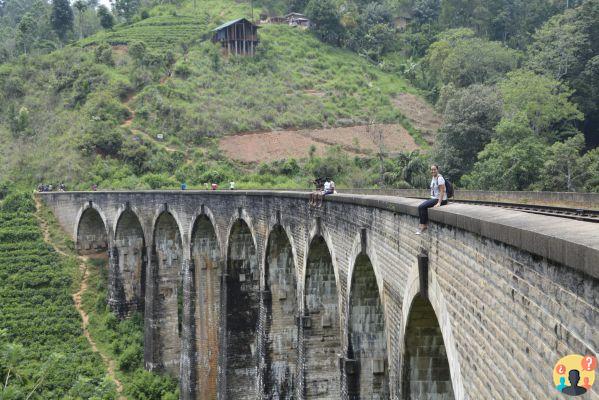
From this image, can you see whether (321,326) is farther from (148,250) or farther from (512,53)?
(512,53)

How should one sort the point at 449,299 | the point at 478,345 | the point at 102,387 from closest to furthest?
the point at 478,345 → the point at 449,299 → the point at 102,387

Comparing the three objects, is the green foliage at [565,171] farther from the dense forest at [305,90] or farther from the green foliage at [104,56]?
the green foliage at [104,56]

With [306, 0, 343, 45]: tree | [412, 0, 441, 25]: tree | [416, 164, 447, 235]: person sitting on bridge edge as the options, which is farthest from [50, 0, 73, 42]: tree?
[416, 164, 447, 235]: person sitting on bridge edge

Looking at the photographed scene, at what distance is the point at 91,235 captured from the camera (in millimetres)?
40500

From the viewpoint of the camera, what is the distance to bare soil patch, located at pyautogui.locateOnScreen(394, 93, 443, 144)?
209 ft

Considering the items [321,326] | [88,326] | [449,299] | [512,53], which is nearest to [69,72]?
[88,326]

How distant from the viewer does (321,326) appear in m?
16.8

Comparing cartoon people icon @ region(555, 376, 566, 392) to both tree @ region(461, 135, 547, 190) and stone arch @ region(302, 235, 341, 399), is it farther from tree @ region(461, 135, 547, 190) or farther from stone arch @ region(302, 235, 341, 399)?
tree @ region(461, 135, 547, 190)

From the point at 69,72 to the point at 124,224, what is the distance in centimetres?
3321

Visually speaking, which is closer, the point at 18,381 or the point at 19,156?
the point at 18,381

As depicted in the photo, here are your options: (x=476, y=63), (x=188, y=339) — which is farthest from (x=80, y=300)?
(x=476, y=63)

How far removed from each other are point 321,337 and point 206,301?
1105 cm

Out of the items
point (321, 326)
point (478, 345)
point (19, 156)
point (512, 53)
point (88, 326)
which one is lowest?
point (88, 326)

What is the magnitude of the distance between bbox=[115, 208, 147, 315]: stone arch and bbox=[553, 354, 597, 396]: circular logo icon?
3169 centimetres
